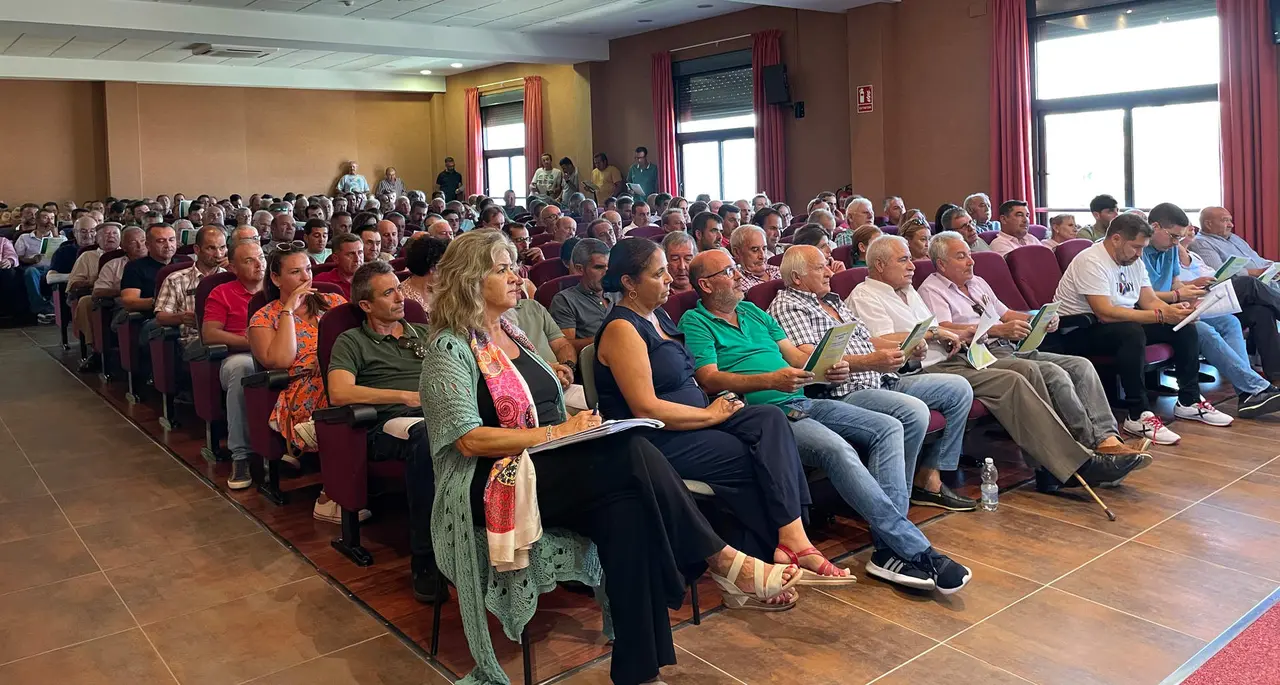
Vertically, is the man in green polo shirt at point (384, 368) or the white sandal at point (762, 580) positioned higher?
the man in green polo shirt at point (384, 368)

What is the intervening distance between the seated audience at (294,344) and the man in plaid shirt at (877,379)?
5.97ft

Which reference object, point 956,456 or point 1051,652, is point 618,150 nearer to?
point 956,456

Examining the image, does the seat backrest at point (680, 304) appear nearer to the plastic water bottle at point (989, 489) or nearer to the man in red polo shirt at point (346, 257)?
the plastic water bottle at point (989, 489)

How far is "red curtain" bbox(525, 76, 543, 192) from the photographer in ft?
52.9

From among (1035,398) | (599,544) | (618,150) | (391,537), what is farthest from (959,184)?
(599,544)

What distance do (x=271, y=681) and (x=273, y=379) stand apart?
146 cm

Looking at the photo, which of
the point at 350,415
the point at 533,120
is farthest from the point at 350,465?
the point at 533,120

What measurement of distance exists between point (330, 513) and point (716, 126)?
33.8ft

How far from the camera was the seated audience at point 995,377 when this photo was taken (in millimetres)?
3883

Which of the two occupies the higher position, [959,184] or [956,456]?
[959,184]

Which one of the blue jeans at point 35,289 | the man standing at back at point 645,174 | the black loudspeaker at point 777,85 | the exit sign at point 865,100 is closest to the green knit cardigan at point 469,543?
the exit sign at point 865,100

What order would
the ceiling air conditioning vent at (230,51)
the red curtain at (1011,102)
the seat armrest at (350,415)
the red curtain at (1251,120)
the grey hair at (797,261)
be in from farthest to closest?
the ceiling air conditioning vent at (230,51) → the red curtain at (1011,102) → the red curtain at (1251,120) → the grey hair at (797,261) → the seat armrest at (350,415)

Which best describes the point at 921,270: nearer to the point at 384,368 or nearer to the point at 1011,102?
the point at 384,368

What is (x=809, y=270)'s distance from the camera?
3.76 metres
